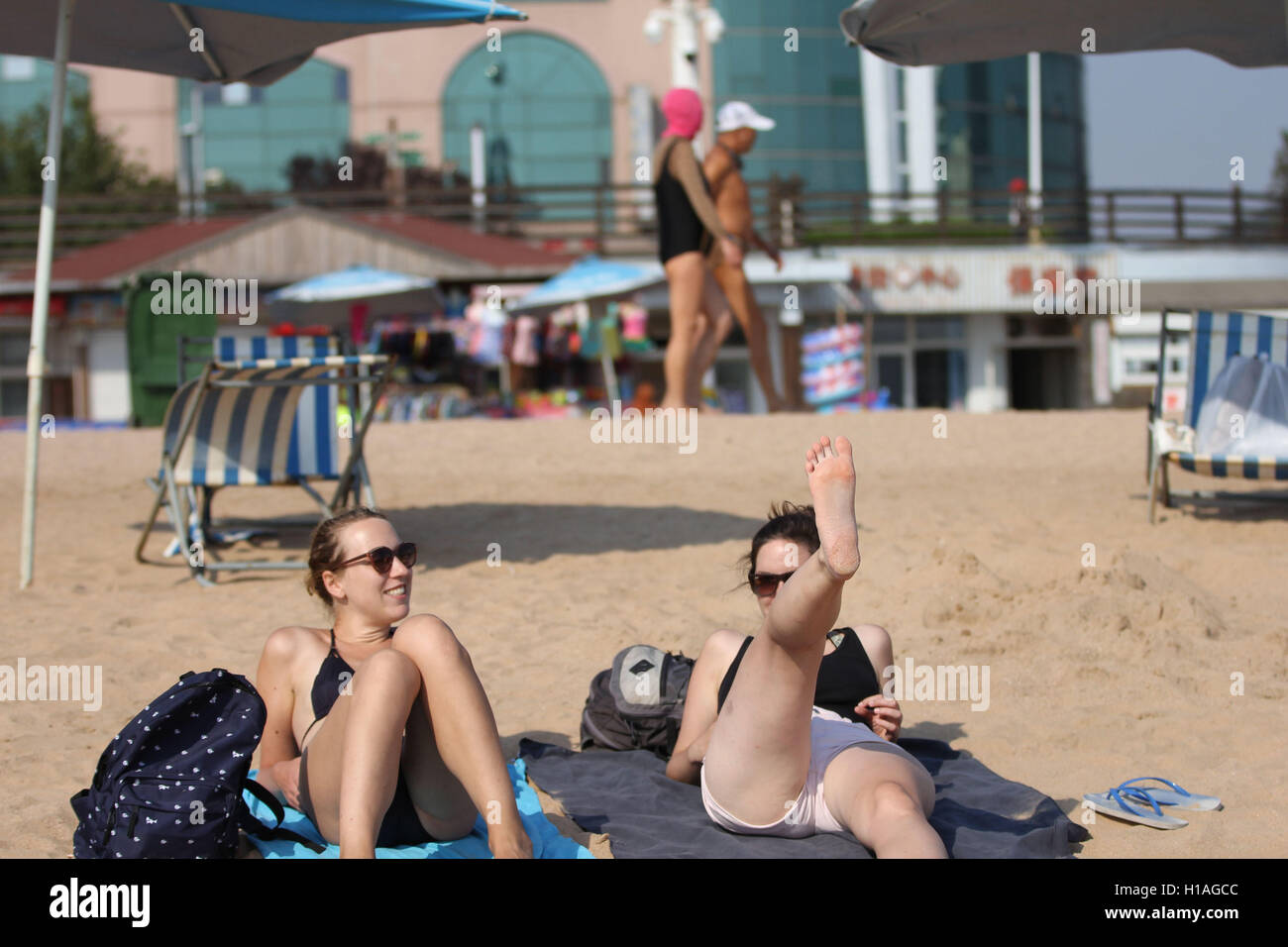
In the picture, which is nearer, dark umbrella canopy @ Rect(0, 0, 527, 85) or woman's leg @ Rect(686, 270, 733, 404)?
dark umbrella canopy @ Rect(0, 0, 527, 85)

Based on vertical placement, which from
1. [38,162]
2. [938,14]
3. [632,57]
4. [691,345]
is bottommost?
[691,345]

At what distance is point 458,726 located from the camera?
273 centimetres

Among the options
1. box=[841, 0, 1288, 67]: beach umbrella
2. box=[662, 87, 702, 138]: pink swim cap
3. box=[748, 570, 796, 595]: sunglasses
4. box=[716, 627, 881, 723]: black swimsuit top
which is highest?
box=[662, 87, 702, 138]: pink swim cap

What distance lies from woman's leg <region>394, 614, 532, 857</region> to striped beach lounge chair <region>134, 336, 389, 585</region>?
2.95 metres

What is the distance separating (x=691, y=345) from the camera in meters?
9.59

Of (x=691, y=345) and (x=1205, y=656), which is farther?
(x=691, y=345)

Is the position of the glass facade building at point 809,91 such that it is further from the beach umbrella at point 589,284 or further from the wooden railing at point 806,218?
the beach umbrella at point 589,284

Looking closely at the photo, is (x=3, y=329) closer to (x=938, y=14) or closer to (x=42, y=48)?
(x=42, y=48)

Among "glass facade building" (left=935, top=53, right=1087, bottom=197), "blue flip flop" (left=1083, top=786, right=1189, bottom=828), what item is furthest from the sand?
"glass facade building" (left=935, top=53, right=1087, bottom=197)

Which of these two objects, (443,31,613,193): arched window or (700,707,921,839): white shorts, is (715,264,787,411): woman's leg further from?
(443,31,613,193): arched window

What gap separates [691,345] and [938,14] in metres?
4.43

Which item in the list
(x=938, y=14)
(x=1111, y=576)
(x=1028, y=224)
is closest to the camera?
(x=1111, y=576)

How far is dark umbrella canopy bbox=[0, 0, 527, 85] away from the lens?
18.5 feet

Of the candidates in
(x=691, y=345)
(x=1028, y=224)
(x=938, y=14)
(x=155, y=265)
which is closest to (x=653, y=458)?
(x=691, y=345)
